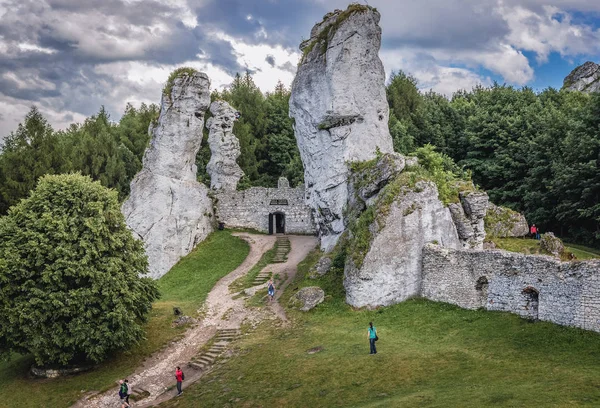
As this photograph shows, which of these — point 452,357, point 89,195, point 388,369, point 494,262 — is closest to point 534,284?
point 494,262

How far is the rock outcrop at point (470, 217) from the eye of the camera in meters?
32.2

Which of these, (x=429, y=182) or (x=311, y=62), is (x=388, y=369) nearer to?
(x=429, y=182)

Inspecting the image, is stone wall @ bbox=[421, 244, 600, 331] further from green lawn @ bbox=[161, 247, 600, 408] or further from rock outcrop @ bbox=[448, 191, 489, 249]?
rock outcrop @ bbox=[448, 191, 489, 249]

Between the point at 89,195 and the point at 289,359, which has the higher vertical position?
the point at 89,195

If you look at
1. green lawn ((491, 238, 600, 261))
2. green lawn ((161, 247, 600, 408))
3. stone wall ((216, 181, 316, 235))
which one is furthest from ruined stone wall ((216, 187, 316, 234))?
green lawn ((161, 247, 600, 408))

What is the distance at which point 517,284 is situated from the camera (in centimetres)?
2278

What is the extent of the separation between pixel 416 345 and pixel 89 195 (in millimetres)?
18181

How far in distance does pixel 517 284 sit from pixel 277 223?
3164 centimetres

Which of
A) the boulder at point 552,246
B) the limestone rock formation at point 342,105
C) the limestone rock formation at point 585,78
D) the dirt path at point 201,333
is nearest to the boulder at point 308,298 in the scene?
the dirt path at point 201,333

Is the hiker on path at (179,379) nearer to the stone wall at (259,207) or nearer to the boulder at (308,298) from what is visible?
the boulder at (308,298)

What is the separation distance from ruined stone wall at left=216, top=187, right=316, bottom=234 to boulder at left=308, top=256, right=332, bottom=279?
15.7 meters

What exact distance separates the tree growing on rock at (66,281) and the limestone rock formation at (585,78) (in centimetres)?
7027

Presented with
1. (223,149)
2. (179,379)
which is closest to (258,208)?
(223,149)

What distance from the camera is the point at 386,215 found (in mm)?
28469
